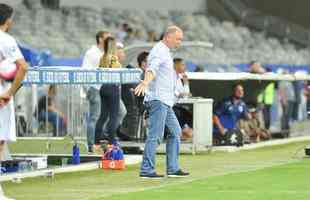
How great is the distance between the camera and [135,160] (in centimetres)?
1847

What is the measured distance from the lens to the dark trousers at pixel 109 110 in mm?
19234

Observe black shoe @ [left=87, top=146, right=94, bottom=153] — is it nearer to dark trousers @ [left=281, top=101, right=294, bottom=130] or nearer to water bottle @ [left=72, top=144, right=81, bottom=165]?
water bottle @ [left=72, top=144, right=81, bottom=165]

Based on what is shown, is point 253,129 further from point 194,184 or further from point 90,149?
point 194,184

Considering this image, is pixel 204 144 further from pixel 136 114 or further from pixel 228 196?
pixel 228 196

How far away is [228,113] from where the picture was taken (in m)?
23.5

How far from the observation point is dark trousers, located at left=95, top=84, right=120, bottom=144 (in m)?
19.2

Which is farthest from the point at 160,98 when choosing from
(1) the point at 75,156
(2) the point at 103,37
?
(2) the point at 103,37

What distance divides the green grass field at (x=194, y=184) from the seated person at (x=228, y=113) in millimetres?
4387

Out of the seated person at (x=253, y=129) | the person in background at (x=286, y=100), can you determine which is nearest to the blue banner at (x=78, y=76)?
the seated person at (x=253, y=129)

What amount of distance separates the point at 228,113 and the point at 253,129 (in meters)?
1.53

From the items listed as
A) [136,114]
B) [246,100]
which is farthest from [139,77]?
[246,100]

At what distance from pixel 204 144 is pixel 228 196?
27.2ft

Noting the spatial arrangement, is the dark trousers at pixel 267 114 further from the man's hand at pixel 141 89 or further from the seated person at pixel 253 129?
the man's hand at pixel 141 89

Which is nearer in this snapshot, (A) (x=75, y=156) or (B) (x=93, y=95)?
(A) (x=75, y=156)
